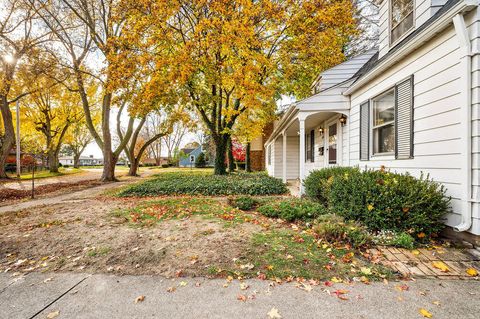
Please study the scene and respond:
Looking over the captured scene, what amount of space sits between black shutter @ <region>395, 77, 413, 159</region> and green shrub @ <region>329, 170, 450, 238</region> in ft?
2.44

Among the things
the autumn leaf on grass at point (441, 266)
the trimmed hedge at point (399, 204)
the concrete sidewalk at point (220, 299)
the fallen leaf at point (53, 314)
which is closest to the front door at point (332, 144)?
the trimmed hedge at point (399, 204)

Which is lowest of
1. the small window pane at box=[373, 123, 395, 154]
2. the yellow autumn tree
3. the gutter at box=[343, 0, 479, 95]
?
the small window pane at box=[373, 123, 395, 154]

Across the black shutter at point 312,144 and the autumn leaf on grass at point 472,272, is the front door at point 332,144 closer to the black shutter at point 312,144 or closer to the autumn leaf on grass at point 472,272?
the black shutter at point 312,144

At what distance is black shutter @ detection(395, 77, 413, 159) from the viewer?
4805 millimetres

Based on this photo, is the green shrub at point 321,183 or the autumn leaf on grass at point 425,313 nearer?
the autumn leaf on grass at point 425,313

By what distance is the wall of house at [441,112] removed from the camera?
3434 mm

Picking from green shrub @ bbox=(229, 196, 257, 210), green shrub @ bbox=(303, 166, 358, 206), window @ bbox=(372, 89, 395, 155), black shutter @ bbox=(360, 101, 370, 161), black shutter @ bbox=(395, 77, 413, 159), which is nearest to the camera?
black shutter @ bbox=(395, 77, 413, 159)

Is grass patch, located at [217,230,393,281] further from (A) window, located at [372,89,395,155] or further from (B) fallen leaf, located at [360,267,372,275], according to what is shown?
(A) window, located at [372,89,395,155]

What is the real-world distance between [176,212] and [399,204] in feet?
15.5

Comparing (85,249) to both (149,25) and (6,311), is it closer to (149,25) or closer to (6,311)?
(6,311)

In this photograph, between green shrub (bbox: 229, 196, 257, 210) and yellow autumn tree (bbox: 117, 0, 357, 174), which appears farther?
yellow autumn tree (bbox: 117, 0, 357, 174)

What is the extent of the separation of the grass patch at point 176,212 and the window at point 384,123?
3.63m

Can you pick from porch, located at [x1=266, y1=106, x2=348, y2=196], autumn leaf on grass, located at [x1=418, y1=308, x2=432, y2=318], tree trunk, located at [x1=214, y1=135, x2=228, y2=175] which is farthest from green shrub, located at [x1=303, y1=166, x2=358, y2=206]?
tree trunk, located at [x1=214, y1=135, x2=228, y2=175]

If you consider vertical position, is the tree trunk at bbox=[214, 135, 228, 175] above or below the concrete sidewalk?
above
